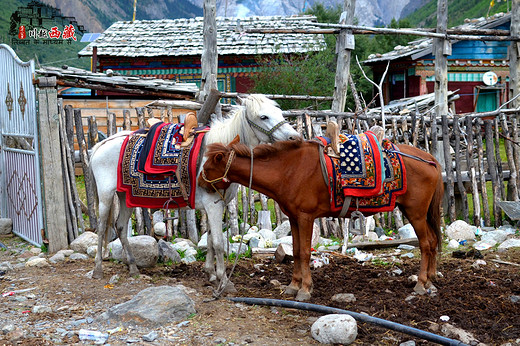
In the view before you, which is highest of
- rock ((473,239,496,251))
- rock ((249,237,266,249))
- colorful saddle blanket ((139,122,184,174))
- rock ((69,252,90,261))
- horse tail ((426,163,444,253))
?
colorful saddle blanket ((139,122,184,174))

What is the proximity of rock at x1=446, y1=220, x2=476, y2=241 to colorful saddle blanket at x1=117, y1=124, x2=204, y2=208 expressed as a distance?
13.6 ft

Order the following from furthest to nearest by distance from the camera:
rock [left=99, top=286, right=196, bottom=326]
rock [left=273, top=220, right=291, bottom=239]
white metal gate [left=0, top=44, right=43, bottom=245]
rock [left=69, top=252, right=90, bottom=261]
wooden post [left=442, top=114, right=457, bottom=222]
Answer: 1. wooden post [left=442, top=114, right=457, bottom=222]
2. rock [left=273, top=220, right=291, bottom=239]
3. white metal gate [left=0, top=44, right=43, bottom=245]
4. rock [left=69, top=252, right=90, bottom=261]
5. rock [left=99, top=286, right=196, bottom=326]

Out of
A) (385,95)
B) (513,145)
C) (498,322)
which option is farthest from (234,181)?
(385,95)

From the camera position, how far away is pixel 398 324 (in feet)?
→ 13.3

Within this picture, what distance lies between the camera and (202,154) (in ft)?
18.5

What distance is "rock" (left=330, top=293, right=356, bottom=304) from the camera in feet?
16.1

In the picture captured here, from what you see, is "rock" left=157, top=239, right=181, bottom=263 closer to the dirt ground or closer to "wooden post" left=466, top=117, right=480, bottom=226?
the dirt ground

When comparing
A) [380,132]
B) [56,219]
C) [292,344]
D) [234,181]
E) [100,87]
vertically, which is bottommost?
[292,344]

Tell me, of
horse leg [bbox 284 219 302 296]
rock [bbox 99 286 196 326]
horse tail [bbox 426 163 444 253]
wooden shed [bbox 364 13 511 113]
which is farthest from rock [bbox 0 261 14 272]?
wooden shed [bbox 364 13 511 113]

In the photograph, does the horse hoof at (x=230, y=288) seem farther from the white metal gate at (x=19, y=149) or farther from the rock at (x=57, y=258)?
the white metal gate at (x=19, y=149)

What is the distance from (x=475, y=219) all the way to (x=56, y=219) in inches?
250

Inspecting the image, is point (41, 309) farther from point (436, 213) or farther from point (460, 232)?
point (460, 232)

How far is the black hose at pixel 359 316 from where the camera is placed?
148 inches

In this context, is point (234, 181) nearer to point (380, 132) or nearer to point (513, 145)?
point (380, 132)
